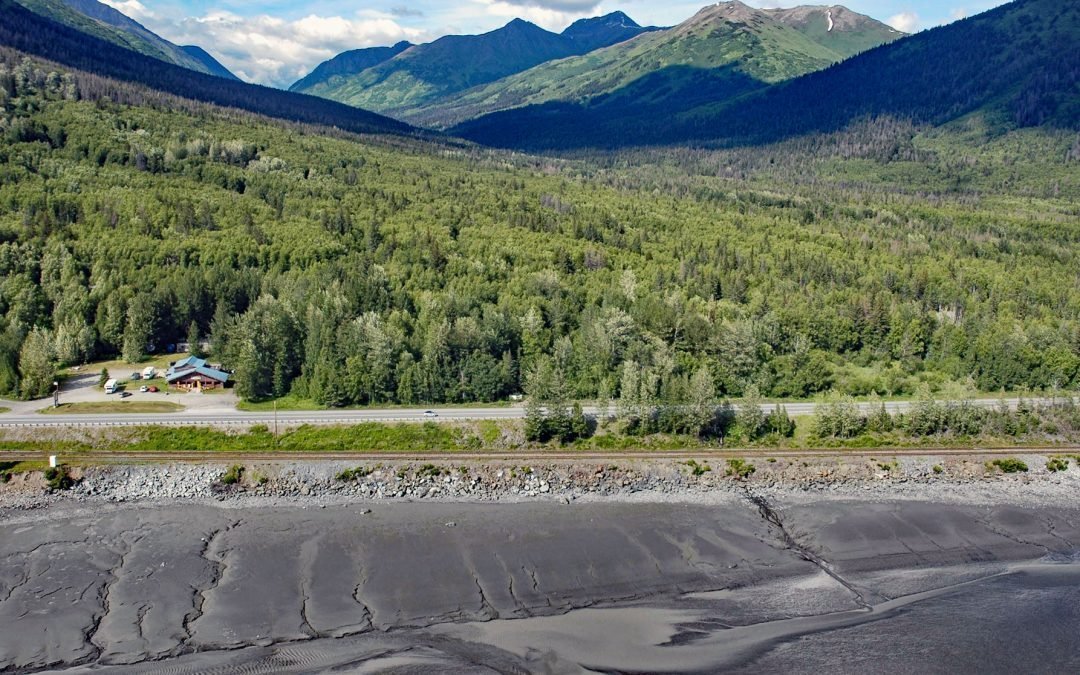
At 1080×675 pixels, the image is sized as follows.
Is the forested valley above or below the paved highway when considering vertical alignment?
above

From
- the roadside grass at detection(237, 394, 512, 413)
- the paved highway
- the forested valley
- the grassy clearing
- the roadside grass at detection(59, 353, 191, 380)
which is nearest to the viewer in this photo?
the paved highway

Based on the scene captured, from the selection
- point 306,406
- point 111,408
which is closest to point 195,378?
point 111,408

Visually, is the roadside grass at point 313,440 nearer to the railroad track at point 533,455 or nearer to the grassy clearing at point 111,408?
the railroad track at point 533,455

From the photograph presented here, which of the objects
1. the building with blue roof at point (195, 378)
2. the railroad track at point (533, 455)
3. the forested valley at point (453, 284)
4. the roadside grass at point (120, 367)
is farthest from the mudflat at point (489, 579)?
the roadside grass at point (120, 367)

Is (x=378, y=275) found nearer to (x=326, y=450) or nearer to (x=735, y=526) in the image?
(x=326, y=450)

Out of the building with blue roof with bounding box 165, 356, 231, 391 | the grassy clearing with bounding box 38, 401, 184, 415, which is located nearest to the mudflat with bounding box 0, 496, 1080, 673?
the grassy clearing with bounding box 38, 401, 184, 415

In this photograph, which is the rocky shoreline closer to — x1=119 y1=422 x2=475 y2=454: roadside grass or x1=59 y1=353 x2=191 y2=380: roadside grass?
x1=119 y1=422 x2=475 y2=454: roadside grass

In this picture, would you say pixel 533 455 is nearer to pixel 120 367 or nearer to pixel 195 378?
pixel 195 378
